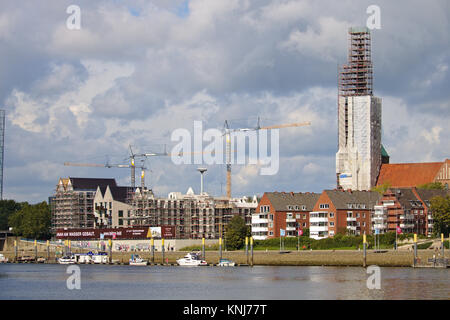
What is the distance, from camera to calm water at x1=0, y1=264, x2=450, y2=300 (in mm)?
95750

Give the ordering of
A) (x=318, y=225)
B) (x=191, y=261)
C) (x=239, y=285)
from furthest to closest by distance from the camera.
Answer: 1. (x=318, y=225)
2. (x=191, y=261)
3. (x=239, y=285)

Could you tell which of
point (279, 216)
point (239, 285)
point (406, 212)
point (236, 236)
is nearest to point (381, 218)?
point (406, 212)

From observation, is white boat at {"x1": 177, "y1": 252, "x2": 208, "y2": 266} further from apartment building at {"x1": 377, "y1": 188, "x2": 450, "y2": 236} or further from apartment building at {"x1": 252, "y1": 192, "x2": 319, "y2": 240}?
apartment building at {"x1": 377, "y1": 188, "x2": 450, "y2": 236}

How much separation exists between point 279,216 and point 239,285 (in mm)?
84084

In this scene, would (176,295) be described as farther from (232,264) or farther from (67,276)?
(232,264)

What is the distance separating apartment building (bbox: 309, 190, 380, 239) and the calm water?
1702 inches

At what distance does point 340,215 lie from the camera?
183625mm

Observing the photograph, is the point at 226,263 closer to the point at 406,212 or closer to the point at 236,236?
the point at 236,236

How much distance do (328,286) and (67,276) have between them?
45512mm

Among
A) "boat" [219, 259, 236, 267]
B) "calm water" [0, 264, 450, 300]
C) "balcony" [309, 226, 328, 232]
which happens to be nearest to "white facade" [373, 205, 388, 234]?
"balcony" [309, 226, 328, 232]

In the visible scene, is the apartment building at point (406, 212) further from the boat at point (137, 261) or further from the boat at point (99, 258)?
the boat at point (99, 258)

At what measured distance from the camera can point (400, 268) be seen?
136250 mm

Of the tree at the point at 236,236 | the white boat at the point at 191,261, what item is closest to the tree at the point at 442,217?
the tree at the point at 236,236
